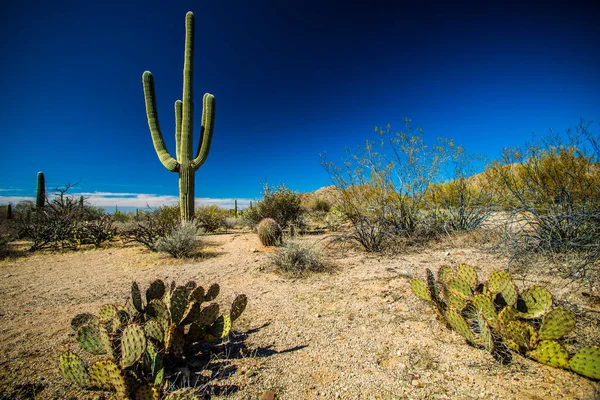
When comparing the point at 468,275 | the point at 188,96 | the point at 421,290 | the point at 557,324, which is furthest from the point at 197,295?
the point at 188,96

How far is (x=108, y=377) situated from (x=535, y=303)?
10.9 feet

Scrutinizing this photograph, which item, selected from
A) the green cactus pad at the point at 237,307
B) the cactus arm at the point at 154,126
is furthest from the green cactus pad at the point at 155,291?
the cactus arm at the point at 154,126

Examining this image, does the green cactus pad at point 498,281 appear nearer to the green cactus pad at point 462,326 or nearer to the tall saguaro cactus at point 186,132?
the green cactus pad at point 462,326

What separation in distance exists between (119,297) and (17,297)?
65.9 inches

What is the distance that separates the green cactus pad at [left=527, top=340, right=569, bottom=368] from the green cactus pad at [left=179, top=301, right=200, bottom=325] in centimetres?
266

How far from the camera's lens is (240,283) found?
434 cm

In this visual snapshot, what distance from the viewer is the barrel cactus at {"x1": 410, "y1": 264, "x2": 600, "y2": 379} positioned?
1.78m

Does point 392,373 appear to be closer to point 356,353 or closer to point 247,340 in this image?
point 356,353

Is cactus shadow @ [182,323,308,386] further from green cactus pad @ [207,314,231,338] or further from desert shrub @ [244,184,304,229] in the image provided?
desert shrub @ [244,184,304,229]

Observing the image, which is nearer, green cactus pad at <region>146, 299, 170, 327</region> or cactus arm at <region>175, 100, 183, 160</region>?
green cactus pad at <region>146, 299, 170, 327</region>

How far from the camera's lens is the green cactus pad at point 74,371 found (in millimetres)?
1735

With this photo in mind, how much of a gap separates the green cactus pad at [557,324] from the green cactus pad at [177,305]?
2.84m

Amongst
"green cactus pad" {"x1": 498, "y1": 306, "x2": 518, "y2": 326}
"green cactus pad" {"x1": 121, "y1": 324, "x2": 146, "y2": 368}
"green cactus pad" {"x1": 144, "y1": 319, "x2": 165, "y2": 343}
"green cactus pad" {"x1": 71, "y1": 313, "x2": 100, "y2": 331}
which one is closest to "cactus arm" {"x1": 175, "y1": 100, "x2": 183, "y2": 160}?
"green cactus pad" {"x1": 71, "y1": 313, "x2": 100, "y2": 331}

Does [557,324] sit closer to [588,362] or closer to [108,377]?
[588,362]
